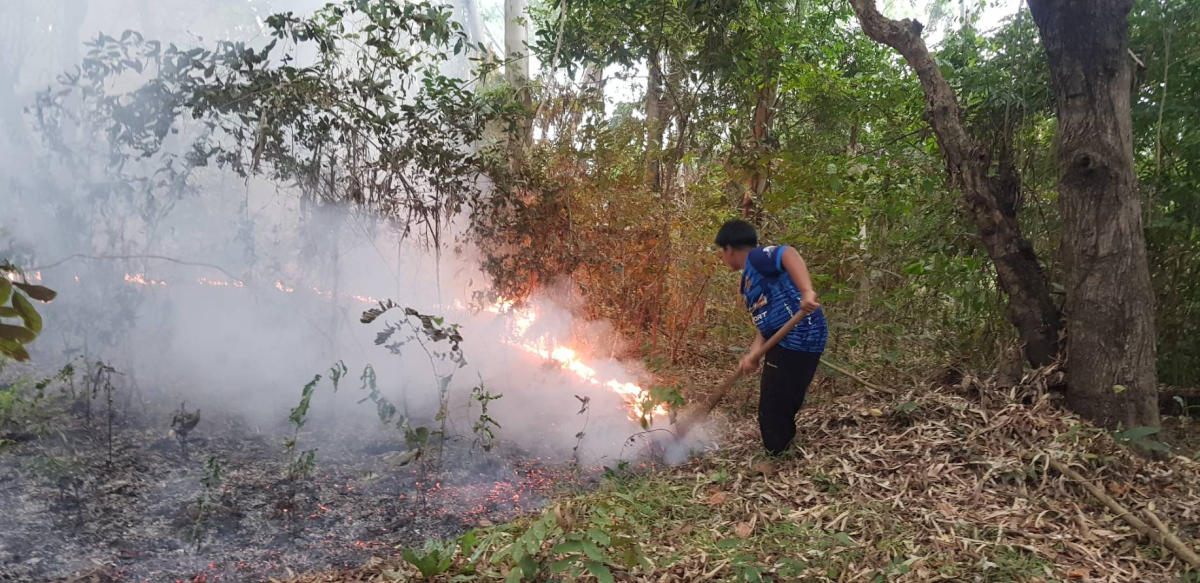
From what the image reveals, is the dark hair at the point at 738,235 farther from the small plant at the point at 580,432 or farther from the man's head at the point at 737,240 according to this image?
the small plant at the point at 580,432

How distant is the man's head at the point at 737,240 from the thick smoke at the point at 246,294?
4.94ft

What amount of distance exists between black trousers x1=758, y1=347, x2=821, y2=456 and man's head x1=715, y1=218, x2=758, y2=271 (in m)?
0.55

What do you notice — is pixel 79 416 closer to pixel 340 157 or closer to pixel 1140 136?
pixel 340 157

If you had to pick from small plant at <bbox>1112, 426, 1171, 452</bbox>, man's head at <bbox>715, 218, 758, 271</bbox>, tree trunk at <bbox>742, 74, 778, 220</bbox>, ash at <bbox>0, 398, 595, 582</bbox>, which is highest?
tree trunk at <bbox>742, 74, 778, 220</bbox>

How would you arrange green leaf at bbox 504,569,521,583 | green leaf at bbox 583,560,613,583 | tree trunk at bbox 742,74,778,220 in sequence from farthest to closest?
tree trunk at bbox 742,74,778,220, green leaf at bbox 504,569,521,583, green leaf at bbox 583,560,613,583

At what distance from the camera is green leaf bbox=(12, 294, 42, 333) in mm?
A: 1749

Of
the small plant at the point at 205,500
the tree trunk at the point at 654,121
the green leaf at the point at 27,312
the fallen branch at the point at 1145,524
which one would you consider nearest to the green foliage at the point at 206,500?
the small plant at the point at 205,500

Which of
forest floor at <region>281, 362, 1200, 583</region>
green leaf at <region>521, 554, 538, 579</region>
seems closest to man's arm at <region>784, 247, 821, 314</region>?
forest floor at <region>281, 362, 1200, 583</region>

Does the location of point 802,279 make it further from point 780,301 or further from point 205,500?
point 205,500

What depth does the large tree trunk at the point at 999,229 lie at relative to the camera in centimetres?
400

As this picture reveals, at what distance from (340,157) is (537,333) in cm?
219

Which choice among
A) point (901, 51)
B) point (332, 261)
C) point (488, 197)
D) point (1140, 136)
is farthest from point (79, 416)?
point (1140, 136)

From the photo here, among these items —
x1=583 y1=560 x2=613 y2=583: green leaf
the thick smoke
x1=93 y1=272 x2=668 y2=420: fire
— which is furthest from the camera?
x1=93 y1=272 x2=668 y2=420: fire

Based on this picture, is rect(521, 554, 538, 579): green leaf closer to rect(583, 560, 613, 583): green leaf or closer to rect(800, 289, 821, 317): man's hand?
rect(583, 560, 613, 583): green leaf
